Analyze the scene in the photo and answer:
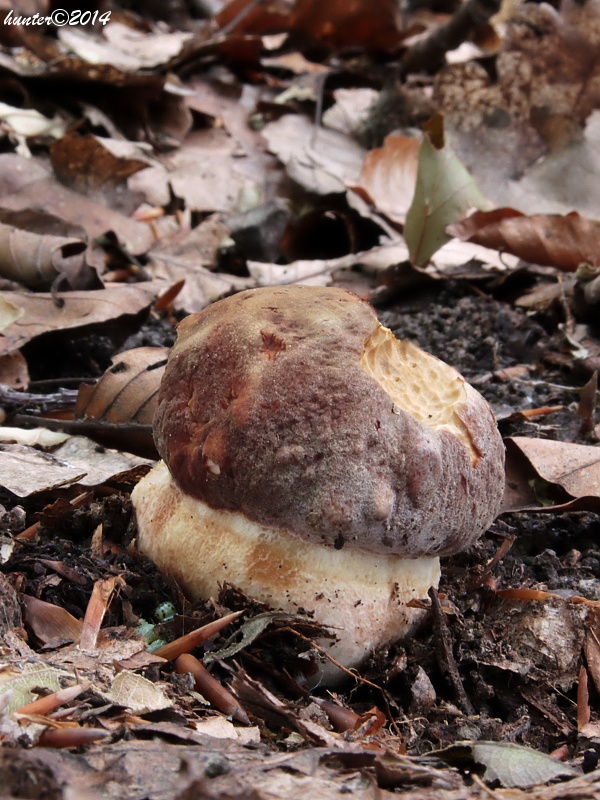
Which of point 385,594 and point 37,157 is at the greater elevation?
point 37,157

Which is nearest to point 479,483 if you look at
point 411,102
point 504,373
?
point 504,373

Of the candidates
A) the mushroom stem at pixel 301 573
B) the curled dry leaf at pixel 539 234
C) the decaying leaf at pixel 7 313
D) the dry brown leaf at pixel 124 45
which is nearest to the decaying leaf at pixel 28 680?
the mushroom stem at pixel 301 573

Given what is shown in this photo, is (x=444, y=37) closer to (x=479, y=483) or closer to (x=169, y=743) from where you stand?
(x=479, y=483)

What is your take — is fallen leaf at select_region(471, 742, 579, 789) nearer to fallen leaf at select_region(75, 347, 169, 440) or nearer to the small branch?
fallen leaf at select_region(75, 347, 169, 440)

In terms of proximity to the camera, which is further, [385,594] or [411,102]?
[411,102]

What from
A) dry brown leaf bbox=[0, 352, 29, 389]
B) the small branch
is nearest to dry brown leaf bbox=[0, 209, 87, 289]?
dry brown leaf bbox=[0, 352, 29, 389]

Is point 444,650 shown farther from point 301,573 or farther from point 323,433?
point 323,433

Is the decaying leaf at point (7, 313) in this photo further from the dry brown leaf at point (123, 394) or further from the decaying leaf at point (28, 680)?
the decaying leaf at point (28, 680)
